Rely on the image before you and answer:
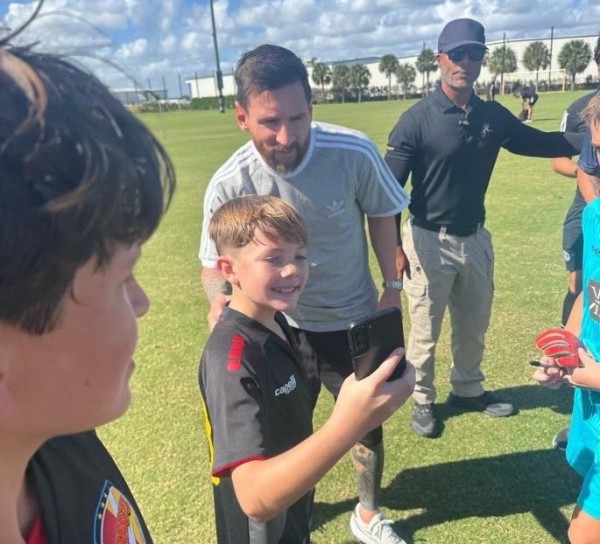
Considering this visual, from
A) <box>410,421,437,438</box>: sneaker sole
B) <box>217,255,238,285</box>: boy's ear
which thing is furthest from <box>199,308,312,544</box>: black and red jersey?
<box>410,421,437,438</box>: sneaker sole

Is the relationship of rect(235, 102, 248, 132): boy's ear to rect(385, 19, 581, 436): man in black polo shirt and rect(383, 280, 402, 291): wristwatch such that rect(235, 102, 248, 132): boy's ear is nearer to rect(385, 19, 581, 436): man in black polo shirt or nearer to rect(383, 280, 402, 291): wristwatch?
rect(383, 280, 402, 291): wristwatch

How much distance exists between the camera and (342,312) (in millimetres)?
3236

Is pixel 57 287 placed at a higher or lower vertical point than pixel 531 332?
higher

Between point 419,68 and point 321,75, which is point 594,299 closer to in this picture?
point 419,68

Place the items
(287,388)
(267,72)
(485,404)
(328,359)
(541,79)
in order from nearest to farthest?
1. (287,388)
2. (267,72)
3. (328,359)
4. (485,404)
5. (541,79)

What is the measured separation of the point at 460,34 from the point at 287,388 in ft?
11.1

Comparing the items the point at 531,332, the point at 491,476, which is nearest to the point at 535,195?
the point at 531,332

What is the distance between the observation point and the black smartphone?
1647mm

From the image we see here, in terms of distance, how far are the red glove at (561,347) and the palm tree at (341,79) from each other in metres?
100.0

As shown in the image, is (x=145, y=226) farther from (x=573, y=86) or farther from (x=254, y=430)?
(x=573, y=86)

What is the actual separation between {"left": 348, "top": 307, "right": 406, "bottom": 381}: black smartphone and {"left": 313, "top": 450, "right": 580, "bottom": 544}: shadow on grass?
2.10 metres

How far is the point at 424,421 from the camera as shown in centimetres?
420

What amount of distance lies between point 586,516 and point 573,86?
82664 mm

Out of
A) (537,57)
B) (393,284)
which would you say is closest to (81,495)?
(393,284)
